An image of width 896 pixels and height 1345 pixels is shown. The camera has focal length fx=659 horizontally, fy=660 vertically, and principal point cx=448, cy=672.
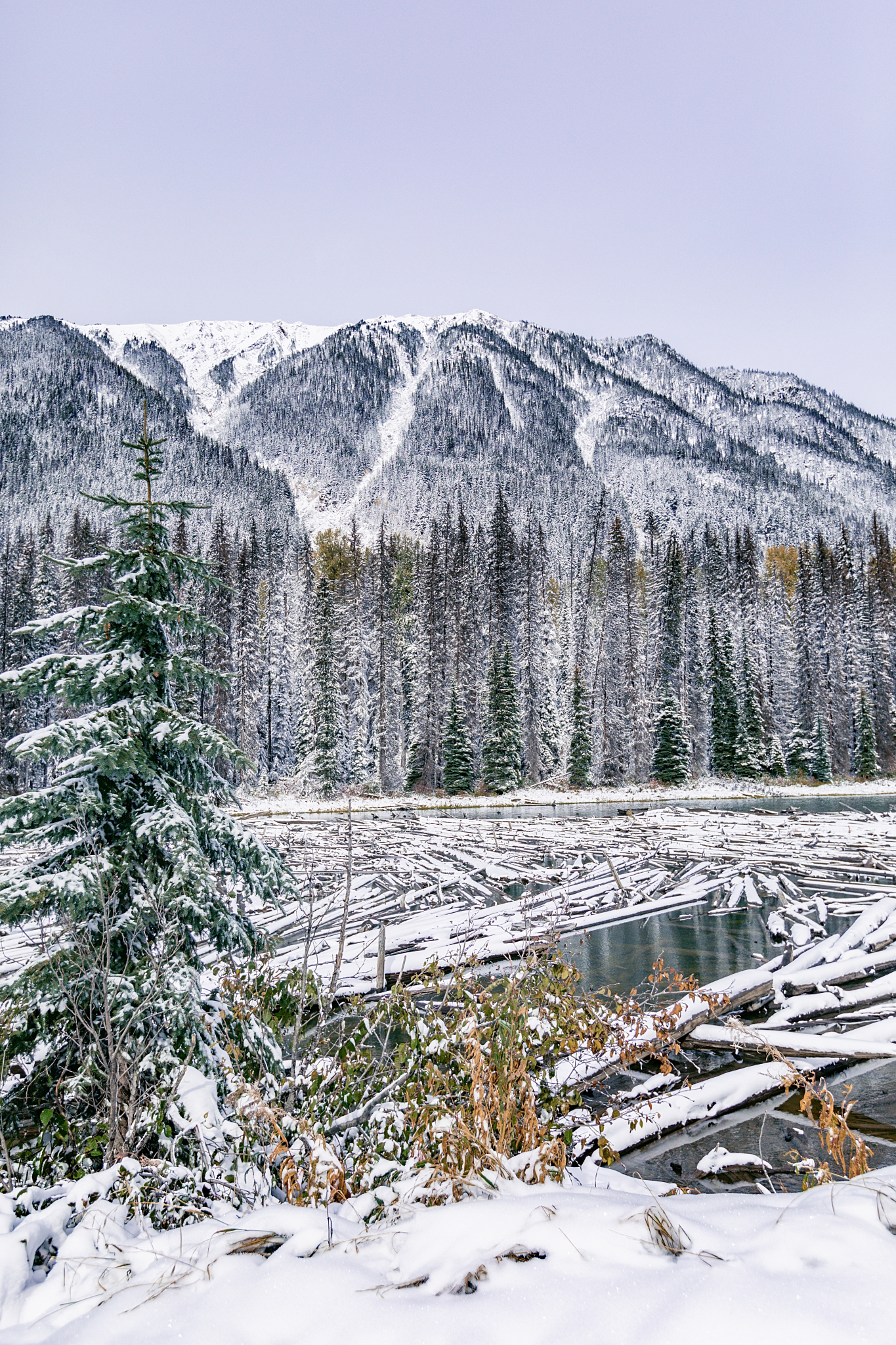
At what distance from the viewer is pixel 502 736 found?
42562 millimetres

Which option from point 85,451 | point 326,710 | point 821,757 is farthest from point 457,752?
point 85,451

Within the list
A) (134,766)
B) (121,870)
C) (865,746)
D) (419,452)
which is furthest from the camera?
(419,452)

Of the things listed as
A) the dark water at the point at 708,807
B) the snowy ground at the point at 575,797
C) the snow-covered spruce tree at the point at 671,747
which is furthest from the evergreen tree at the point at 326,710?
the snow-covered spruce tree at the point at 671,747

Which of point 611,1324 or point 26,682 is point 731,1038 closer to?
point 611,1324

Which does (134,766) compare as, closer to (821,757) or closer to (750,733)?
(750,733)

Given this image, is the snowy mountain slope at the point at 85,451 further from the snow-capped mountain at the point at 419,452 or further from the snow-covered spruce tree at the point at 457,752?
the snow-covered spruce tree at the point at 457,752

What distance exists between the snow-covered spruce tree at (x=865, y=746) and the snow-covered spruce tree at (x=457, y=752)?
28.8 metres

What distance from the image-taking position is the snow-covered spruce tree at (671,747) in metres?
45.8

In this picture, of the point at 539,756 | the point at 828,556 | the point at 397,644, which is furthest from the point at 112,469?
the point at 828,556

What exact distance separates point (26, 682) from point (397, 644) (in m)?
47.3

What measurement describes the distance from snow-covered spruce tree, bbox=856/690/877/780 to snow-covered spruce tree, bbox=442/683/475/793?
28845 mm

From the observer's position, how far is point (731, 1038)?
732 cm

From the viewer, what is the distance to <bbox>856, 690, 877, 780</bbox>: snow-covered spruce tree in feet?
156

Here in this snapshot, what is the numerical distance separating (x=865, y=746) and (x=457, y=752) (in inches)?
1191
